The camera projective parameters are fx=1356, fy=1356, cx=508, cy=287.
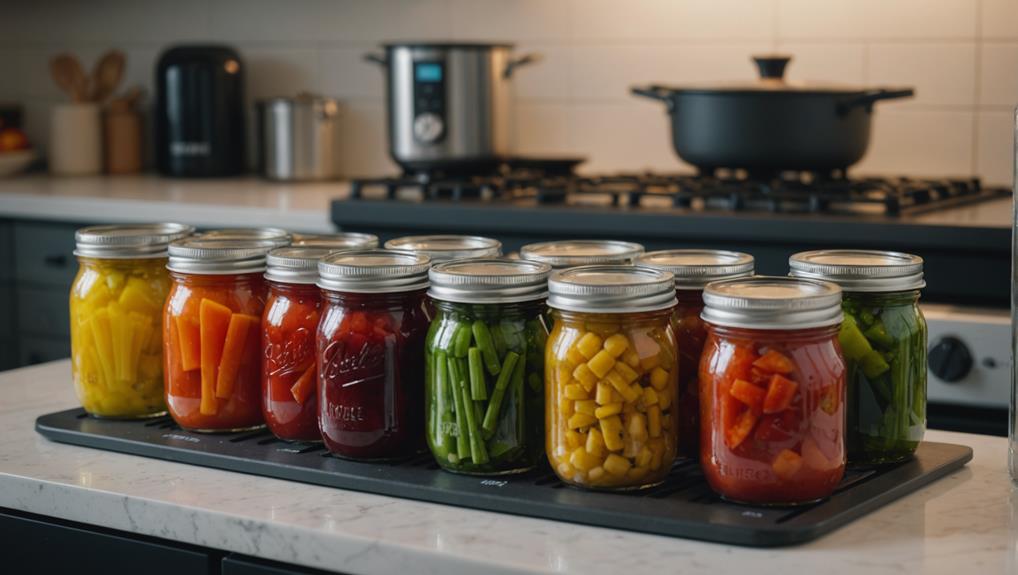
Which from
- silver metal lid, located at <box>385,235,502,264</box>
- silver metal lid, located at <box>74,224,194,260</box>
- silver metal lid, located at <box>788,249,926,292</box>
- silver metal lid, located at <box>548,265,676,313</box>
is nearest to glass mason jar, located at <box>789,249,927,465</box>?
silver metal lid, located at <box>788,249,926,292</box>

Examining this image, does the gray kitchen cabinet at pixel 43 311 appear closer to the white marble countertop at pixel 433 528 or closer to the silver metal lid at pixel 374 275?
the white marble countertop at pixel 433 528

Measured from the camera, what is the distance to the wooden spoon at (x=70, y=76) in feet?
11.5

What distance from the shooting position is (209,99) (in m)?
3.27

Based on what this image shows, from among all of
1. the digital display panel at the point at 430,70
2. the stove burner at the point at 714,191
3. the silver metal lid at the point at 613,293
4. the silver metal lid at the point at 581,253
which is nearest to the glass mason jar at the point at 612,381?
the silver metal lid at the point at 613,293

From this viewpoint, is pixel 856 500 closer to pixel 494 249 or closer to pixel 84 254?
pixel 494 249

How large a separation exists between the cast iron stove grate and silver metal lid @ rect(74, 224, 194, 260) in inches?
5.9

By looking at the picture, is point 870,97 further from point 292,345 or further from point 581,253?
point 292,345

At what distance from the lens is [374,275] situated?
1.01 meters

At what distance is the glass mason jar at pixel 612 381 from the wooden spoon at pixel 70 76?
2.84 metres

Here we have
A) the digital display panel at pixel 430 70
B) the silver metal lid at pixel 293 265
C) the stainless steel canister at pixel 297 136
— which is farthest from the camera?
the stainless steel canister at pixel 297 136

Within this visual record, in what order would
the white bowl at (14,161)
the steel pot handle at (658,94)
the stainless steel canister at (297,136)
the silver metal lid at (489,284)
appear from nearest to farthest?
the silver metal lid at (489,284)
the steel pot handle at (658,94)
the stainless steel canister at (297,136)
the white bowl at (14,161)

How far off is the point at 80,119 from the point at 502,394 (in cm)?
281

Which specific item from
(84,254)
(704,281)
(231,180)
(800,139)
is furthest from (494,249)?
(231,180)

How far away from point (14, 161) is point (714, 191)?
6.61 ft
